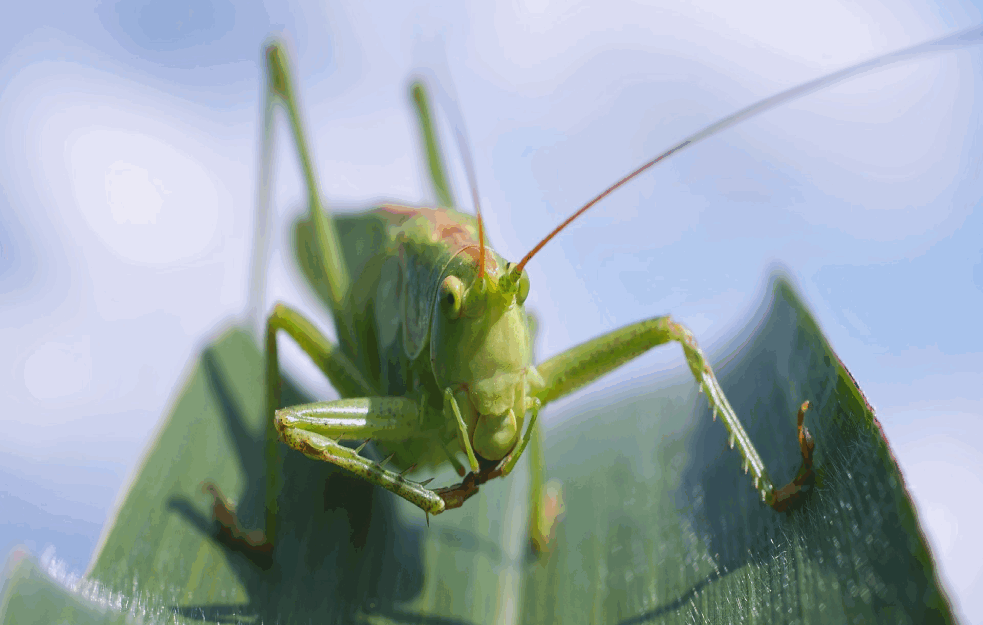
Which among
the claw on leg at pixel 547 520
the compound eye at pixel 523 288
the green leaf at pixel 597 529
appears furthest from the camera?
the claw on leg at pixel 547 520

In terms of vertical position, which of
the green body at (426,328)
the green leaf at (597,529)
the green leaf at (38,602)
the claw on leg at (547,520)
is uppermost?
the green body at (426,328)

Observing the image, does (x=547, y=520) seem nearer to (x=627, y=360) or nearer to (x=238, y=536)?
(x=627, y=360)

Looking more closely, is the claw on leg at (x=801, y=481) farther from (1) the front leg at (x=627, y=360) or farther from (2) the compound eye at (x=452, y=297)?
(2) the compound eye at (x=452, y=297)

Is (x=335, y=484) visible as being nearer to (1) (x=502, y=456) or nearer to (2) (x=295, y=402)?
(2) (x=295, y=402)

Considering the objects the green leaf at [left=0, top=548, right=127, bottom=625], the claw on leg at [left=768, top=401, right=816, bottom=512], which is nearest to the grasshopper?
the claw on leg at [left=768, top=401, right=816, bottom=512]

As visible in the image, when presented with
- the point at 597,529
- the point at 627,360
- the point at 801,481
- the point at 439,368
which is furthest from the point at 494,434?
the point at 801,481

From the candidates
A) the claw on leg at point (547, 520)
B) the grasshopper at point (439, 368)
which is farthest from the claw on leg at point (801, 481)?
the claw on leg at point (547, 520)

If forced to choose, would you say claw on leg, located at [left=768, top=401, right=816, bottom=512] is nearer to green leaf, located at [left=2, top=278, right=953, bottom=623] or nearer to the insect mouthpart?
green leaf, located at [left=2, top=278, right=953, bottom=623]

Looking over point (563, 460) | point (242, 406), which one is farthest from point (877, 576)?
point (242, 406)
